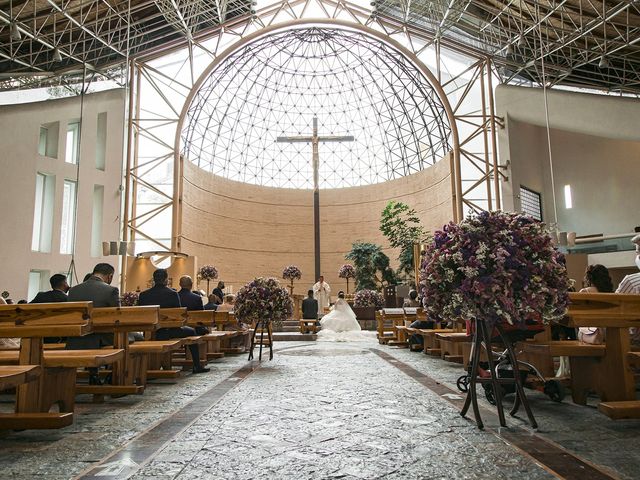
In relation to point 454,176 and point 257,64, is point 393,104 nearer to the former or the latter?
point 257,64

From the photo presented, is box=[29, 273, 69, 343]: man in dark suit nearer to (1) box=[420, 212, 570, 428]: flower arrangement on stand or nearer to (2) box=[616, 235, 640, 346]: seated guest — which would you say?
(1) box=[420, 212, 570, 428]: flower arrangement on stand

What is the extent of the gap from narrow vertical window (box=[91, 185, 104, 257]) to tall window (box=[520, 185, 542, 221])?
14.9m

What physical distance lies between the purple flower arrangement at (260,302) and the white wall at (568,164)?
13.1 meters

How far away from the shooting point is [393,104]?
27.7 metres

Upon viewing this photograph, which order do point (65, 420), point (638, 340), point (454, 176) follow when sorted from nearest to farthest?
point (65, 420) → point (638, 340) → point (454, 176)

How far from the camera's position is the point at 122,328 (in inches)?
179

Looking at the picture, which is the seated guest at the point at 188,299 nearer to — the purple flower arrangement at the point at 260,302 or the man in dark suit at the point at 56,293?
the purple flower arrangement at the point at 260,302

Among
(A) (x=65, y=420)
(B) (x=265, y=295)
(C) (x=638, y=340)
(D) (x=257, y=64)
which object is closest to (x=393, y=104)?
(D) (x=257, y=64)

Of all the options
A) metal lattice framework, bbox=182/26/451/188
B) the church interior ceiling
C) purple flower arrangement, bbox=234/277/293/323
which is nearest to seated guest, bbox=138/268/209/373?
purple flower arrangement, bbox=234/277/293/323

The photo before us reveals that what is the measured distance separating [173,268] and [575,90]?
49.4 feet

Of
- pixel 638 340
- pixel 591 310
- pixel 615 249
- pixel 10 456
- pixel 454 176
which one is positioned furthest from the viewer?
pixel 454 176

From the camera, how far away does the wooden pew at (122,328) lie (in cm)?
446

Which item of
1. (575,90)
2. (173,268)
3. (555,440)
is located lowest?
(555,440)

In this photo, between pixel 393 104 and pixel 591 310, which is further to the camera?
pixel 393 104
